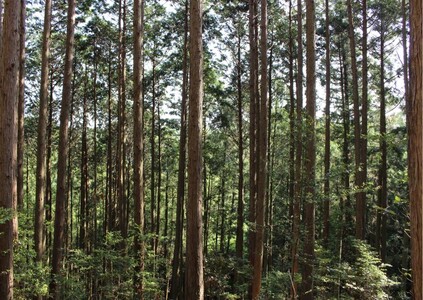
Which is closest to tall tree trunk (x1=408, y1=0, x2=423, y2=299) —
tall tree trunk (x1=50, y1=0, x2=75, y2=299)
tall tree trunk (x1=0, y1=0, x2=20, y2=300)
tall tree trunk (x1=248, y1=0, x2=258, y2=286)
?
tall tree trunk (x1=0, y1=0, x2=20, y2=300)

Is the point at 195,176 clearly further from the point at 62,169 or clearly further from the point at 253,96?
the point at 253,96

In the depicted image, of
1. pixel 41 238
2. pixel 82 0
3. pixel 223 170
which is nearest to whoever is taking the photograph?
pixel 41 238

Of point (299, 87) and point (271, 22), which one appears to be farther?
point (271, 22)

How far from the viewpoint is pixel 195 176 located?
788 cm

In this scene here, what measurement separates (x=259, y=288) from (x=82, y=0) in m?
14.5

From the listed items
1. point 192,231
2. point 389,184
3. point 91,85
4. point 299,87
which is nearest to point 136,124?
point 192,231

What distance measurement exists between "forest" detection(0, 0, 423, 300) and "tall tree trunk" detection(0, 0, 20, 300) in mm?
27

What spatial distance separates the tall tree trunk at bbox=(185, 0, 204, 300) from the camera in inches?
301

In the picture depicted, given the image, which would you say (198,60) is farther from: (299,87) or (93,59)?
(93,59)

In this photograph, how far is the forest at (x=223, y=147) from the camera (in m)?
8.05

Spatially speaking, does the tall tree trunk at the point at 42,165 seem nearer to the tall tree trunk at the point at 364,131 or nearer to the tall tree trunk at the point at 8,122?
the tall tree trunk at the point at 8,122

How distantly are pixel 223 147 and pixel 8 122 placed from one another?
856 inches

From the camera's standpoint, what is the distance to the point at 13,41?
8047 millimetres

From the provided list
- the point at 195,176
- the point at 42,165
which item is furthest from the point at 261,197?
the point at 42,165
